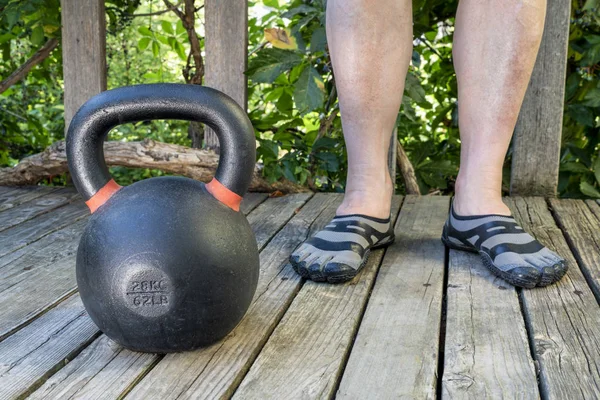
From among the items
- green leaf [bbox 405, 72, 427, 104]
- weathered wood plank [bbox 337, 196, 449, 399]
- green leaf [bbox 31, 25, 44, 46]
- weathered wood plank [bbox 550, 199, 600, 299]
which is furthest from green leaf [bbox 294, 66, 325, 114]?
green leaf [bbox 31, 25, 44, 46]

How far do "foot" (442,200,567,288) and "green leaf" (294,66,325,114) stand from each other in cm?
71

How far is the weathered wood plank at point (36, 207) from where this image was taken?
105 inches

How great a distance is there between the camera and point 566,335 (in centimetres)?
157

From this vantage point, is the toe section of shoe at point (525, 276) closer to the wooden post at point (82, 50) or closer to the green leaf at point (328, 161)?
the green leaf at point (328, 161)

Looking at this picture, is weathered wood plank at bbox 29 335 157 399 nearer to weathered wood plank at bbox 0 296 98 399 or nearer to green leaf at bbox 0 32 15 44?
weathered wood plank at bbox 0 296 98 399

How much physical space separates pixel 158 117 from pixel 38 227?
1.29m

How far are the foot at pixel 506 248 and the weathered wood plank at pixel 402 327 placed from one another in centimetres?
9

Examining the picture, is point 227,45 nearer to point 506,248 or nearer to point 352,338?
point 506,248

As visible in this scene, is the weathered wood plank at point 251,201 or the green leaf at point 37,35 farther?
the green leaf at point 37,35

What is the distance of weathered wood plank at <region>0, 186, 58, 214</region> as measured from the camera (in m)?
2.94

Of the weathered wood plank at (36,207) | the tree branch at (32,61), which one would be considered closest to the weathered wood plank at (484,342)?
the weathered wood plank at (36,207)

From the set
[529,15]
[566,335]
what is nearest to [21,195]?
[529,15]

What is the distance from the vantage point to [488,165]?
2.15 meters

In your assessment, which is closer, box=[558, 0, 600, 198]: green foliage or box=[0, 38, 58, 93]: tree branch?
box=[558, 0, 600, 198]: green foliage
